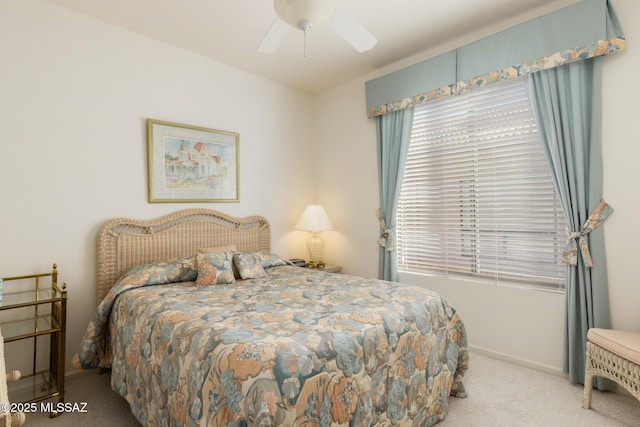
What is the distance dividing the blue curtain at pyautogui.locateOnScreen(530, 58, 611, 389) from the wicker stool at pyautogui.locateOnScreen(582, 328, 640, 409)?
290 mm

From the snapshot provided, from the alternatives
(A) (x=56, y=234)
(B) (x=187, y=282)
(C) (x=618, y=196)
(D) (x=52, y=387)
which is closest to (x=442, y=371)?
(C) (x=618, y=196)

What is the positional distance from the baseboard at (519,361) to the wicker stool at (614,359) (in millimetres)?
440

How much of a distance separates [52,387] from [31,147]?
165 cm

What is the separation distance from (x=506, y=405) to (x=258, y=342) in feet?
5.79

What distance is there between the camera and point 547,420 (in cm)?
200

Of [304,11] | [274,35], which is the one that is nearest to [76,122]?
[274,35]

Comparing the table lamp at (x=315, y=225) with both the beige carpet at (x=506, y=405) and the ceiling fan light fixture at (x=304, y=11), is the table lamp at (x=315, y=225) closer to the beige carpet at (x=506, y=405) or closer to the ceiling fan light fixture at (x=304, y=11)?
the beige carpet at (x=506, y=405)

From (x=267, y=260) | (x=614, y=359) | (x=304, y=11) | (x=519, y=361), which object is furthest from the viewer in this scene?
(x=267, y=260)

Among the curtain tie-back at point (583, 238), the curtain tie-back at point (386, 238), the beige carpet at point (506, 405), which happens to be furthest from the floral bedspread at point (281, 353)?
the curtain tie-back at point (386, 238)

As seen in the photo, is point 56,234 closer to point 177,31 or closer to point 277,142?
point 177,31

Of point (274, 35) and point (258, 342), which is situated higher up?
point (274, 35)

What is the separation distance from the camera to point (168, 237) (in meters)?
3.04

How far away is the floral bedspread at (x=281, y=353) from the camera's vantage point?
4.23 feet

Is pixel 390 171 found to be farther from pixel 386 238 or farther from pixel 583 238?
pixel 583 238
